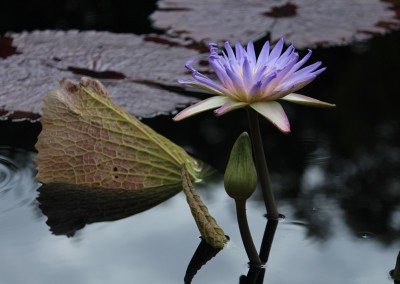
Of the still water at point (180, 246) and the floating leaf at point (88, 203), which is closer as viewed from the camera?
the still water at point (180, 246)

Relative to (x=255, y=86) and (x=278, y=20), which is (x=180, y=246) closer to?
(x=255, y=86)

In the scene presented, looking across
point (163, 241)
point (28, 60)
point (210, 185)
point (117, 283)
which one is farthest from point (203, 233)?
point (28, 60)

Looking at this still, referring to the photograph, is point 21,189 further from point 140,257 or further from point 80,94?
point 140,257

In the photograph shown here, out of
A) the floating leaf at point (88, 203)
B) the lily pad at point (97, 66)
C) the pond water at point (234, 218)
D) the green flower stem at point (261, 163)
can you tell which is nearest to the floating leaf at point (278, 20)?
the lily pad at point (97, 66)

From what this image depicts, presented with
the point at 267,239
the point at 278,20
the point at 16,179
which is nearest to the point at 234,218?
the point at 267,239

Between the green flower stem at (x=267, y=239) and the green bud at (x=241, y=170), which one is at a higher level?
the green bud at (x=241, y=170)

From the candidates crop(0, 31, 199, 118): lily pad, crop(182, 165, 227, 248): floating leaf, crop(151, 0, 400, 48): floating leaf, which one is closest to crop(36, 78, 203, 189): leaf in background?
crop(182, 165, 227, 248): floating leaf

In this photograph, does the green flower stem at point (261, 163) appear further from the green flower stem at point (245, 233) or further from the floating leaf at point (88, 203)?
the floating leaf at point (88, 203)
